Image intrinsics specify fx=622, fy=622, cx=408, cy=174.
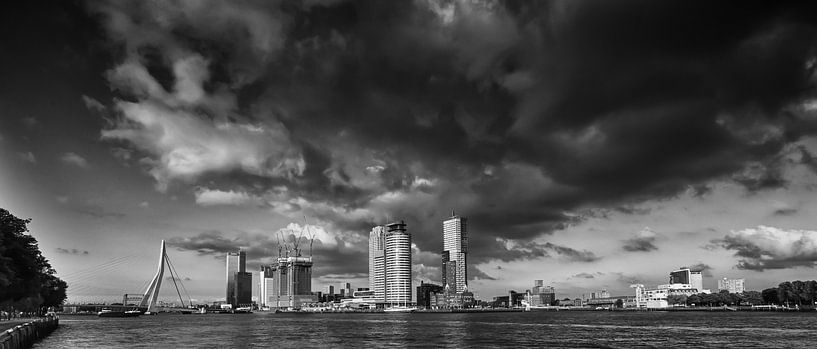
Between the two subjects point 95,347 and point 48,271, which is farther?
point 48,271

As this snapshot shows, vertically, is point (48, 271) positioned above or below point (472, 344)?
above

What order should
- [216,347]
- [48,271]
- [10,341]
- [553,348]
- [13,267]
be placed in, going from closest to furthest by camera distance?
[10,341], [13,267], [553,348], [216,347], [48,271]

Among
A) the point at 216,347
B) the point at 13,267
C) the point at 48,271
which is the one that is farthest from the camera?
the point at 48,271

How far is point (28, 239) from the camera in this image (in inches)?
3863

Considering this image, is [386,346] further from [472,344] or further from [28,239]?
[28,239]

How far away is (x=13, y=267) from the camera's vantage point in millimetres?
91625

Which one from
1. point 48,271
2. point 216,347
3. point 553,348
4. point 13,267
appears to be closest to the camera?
point 13,267

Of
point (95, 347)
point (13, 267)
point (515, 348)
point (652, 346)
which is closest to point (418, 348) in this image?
point (515, 348)

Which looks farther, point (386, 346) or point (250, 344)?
point (250, 344)

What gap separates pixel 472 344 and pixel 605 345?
877 inches

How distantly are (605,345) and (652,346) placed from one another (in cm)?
733

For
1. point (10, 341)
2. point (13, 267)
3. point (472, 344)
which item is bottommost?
point (472, 344)

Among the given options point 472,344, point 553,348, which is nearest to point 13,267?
point 472,344

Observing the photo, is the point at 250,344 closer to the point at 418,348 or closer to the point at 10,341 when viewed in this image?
the point at 418,348
